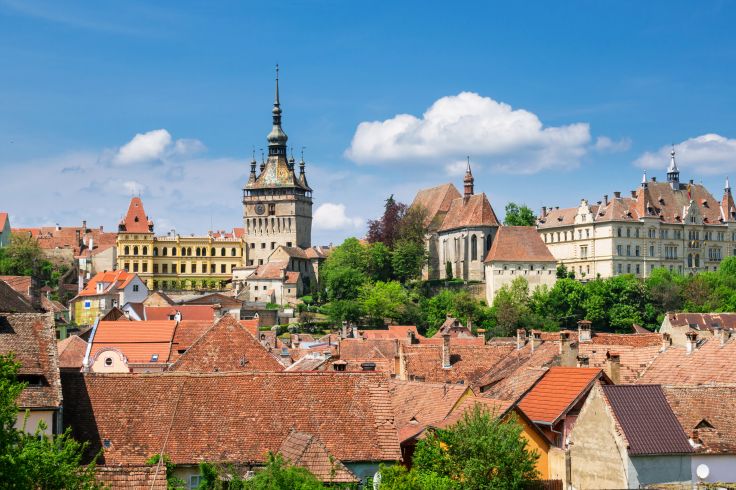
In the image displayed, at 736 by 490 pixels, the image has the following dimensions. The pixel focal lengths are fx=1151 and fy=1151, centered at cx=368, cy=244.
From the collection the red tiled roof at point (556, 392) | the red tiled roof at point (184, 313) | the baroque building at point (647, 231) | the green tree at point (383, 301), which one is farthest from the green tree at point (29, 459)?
the baroque building at point (647, 231)

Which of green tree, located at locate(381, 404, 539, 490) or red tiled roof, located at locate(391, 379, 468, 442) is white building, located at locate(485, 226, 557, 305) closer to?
red tiled roof, located at locate(391, 379, 468, 442)

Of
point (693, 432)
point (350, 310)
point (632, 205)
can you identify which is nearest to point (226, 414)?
point (693, 432)

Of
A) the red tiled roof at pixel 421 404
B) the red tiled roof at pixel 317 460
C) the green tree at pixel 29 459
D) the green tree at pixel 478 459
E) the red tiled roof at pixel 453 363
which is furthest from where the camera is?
the red tiled roof at pixel 453 363

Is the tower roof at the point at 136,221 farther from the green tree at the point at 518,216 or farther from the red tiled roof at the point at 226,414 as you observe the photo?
the red tiled roof at the point at 226,414

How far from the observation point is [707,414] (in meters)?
27.0

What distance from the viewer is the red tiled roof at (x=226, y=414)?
26.7 metres

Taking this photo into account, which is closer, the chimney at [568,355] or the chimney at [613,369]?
the chimney at [613,369]

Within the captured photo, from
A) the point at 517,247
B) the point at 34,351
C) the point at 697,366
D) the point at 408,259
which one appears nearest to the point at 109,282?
the point at 408,259

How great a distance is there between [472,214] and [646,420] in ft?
365

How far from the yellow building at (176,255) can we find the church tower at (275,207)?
12.7 ft

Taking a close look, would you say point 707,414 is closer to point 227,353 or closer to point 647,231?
point 227,353

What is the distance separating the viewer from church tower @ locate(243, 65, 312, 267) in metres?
166

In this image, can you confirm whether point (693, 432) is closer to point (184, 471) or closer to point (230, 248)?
point (184, 471)

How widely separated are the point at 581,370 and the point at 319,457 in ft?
26.8
